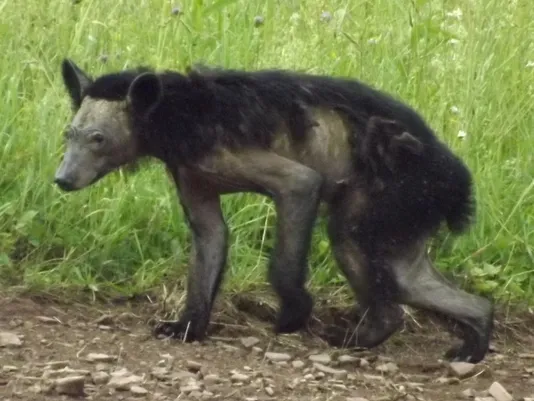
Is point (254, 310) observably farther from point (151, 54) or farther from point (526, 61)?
point (526, 61)

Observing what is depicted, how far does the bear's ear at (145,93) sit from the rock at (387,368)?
4.46 feet

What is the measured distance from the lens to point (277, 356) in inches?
191

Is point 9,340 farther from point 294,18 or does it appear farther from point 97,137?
point 294,18

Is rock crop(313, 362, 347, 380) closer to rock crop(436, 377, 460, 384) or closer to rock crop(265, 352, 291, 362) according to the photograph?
rock crop(265, 352, 291, 362)

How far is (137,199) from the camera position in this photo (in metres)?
5.85

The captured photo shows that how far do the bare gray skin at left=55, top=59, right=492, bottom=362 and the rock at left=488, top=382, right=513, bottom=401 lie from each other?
57cm

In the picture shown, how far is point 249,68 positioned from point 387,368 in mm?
2348

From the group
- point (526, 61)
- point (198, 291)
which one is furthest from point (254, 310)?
point (526, 61)

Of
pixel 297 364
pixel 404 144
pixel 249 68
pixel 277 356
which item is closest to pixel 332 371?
pixel 297 364

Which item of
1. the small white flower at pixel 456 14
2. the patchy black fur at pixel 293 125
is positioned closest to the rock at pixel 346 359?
the patchy black fur at pixel 293 125

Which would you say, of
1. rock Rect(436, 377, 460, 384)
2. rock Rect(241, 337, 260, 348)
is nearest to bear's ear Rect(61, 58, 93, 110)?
rock Rect(241, 337, 260, 348)

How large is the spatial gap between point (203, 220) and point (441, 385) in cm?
121

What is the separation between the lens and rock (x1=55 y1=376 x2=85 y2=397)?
12.8 ft

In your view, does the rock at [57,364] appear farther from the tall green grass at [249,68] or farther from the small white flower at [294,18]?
the small white flower at [294,18]
